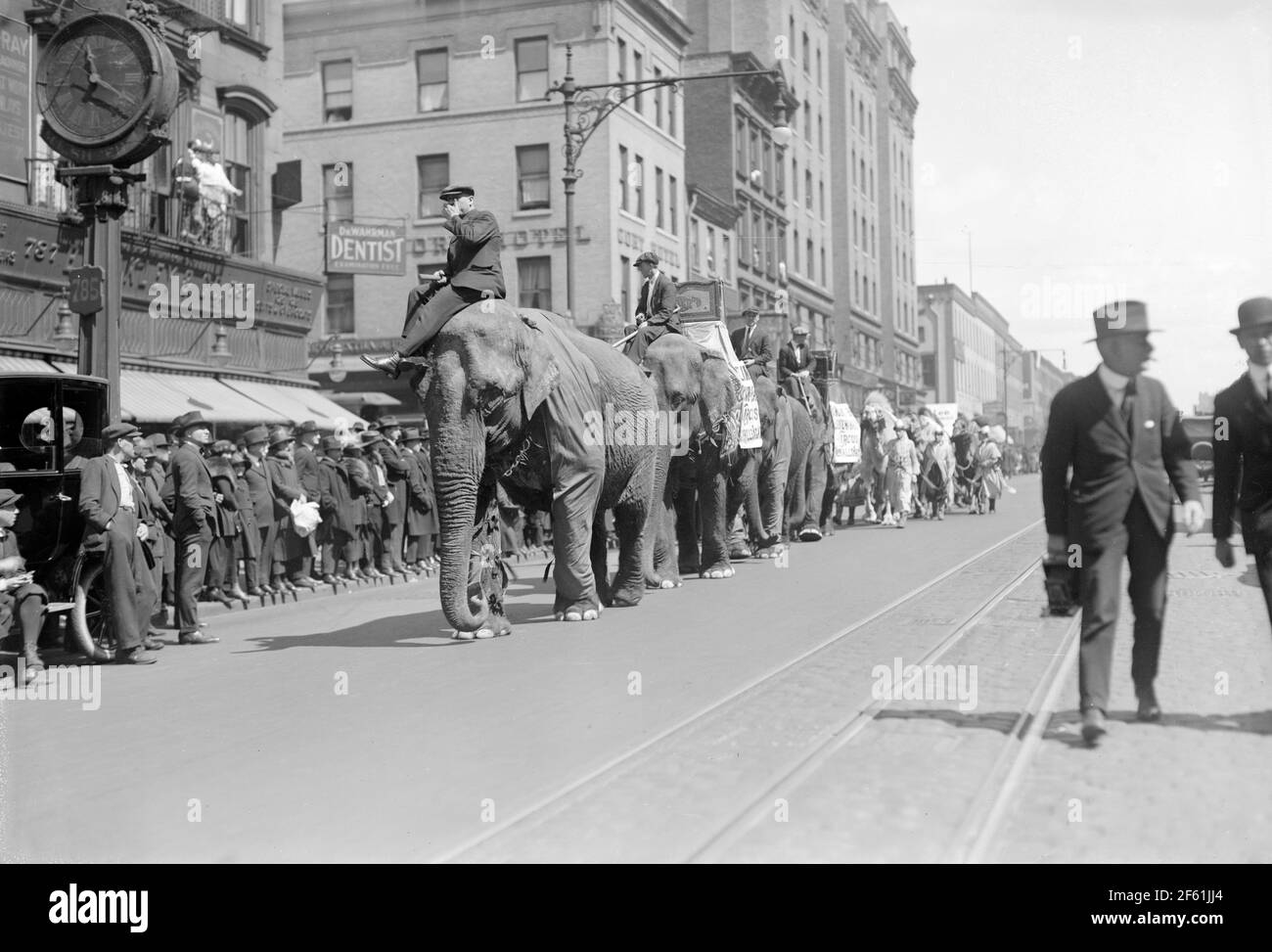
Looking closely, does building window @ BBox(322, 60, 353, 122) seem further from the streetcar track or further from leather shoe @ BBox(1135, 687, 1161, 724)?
leather shoe @ BBox(1135, 687, 1161, 724)

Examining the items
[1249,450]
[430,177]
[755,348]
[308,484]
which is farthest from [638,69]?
[1249,450]

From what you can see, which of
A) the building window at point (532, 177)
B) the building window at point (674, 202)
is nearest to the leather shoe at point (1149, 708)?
the building window at point (532, 177)

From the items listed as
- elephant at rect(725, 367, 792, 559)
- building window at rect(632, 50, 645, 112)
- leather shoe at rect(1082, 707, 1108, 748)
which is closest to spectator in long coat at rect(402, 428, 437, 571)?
elephant at rect(725, 367, 792, 559)

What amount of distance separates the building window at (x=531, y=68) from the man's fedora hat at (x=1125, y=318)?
3980cm

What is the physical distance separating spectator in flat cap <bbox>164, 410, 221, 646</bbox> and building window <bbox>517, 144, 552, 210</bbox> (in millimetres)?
32234

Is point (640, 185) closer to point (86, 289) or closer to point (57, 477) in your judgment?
point (86, 289)

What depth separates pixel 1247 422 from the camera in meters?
6.91

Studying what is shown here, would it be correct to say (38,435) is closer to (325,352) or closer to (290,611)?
(290,611)

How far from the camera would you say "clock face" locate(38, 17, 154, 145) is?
1321 centimetres

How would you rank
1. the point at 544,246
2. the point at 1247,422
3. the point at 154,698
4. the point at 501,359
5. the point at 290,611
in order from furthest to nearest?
the point at 544,246 → the point at 290,611 → the point at 501,359 → the point at 154,698 → the point at 1247,422

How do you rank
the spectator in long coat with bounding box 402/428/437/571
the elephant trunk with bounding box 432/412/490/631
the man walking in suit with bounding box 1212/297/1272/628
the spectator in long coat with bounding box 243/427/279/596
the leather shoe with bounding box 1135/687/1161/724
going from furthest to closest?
the spectator in long coat with bounding box 402/428/437/571, the spectator in long coat with bounding box 243/427/279/596, the elephant trunk with bounding box 432/412/490/631, the leather shoe with bounding box 1135/687/1161/724, the man walking in suit with bounding box 1212/297/1272/628

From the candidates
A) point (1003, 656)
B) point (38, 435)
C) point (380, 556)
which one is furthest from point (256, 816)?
point (380, 556)

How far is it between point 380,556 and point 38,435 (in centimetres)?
740

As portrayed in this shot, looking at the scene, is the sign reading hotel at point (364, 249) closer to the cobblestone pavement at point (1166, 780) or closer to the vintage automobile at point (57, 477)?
the vintage automobile at point (57, 477)
